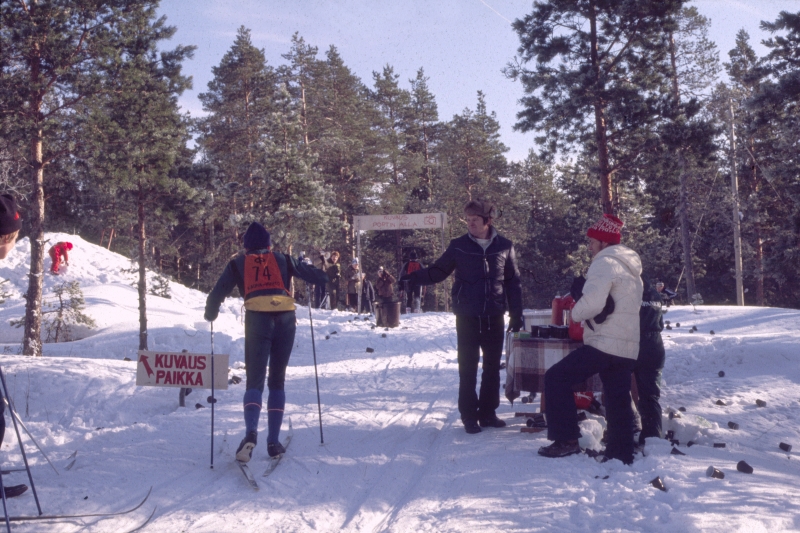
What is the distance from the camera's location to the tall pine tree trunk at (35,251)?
12.3 m

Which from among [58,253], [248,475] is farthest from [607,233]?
[58,253]

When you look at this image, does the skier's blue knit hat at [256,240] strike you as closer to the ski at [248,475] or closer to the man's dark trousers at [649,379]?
the ski at [248,475]

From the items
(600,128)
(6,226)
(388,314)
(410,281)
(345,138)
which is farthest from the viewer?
(345,138)

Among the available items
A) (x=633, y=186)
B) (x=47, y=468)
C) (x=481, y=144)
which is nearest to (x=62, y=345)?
(x=47, y=468)

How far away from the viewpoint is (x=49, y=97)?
1323 centimetres

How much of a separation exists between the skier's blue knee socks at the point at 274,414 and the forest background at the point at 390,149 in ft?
9.24

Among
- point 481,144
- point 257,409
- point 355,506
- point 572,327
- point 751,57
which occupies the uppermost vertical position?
point 751,57

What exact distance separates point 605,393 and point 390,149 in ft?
112

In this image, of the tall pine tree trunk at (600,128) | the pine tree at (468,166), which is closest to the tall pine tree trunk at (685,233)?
the pine tree at (468,166)

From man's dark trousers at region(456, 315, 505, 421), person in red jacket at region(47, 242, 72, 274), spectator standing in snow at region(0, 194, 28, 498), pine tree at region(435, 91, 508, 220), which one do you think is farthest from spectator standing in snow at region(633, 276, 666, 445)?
pine tree at region(435, 91, 508, 220)

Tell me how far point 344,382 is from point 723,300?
3993 cm

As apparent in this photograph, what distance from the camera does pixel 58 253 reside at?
2422 centimetres

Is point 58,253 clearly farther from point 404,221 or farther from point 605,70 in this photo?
point 605,70

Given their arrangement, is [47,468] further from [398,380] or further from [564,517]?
[398,380]
